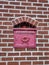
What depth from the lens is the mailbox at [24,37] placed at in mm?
3467

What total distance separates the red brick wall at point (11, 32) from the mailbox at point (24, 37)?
0.23 ft

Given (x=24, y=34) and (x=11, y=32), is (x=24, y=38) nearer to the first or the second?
(x=24, y=34)

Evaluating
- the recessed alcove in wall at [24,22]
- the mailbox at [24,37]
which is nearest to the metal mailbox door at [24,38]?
the mailbox at [24,37]

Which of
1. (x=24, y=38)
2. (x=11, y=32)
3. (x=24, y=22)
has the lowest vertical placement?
(x=24, y=38)

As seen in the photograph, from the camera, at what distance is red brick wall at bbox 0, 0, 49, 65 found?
3.46m

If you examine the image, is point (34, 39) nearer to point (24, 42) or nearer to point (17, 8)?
point (24, 42)

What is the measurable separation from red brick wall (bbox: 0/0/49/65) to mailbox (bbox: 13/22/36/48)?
70 mm

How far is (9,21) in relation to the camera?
138 inches

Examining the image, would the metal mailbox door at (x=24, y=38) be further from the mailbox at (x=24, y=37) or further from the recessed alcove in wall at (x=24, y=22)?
the recessed alcove in wall at (x=24, y=22)

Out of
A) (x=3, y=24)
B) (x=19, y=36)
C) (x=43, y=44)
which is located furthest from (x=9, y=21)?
(x=43, y=44)

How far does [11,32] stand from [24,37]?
29 centimetres

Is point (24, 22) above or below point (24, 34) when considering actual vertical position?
above

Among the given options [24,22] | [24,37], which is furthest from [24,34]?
[24,22]

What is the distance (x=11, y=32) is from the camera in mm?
3484
